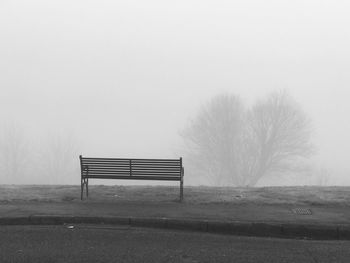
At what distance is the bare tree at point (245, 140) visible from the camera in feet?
138

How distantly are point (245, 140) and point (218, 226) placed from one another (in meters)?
37.5

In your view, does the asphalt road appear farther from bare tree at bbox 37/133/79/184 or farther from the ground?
bare tree at bbox 37/133/79/184

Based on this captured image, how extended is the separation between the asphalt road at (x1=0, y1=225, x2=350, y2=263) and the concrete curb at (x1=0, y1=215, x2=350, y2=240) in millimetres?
248

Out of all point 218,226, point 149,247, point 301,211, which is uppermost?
point 301,211

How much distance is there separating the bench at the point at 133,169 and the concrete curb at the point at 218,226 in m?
1.82

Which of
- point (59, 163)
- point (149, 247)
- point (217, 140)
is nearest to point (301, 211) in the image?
point (149, 247)

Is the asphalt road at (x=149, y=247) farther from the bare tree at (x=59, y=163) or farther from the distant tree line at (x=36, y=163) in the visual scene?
the bare tree at (x=59, y=163)

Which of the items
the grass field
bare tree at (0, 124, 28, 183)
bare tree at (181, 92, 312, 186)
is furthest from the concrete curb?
bare tree at (0, 124, 28, 183)

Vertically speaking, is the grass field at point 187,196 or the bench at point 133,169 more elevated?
the bench at point 133,169

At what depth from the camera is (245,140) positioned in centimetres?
4428

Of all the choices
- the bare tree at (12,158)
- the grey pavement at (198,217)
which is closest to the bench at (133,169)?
the grey pavement at (198,217)

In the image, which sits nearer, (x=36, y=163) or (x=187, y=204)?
(x=187, y=204)

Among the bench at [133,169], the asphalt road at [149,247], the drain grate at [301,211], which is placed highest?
the bench at [133,169]

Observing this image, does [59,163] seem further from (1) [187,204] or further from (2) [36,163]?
(1) [187,204]
